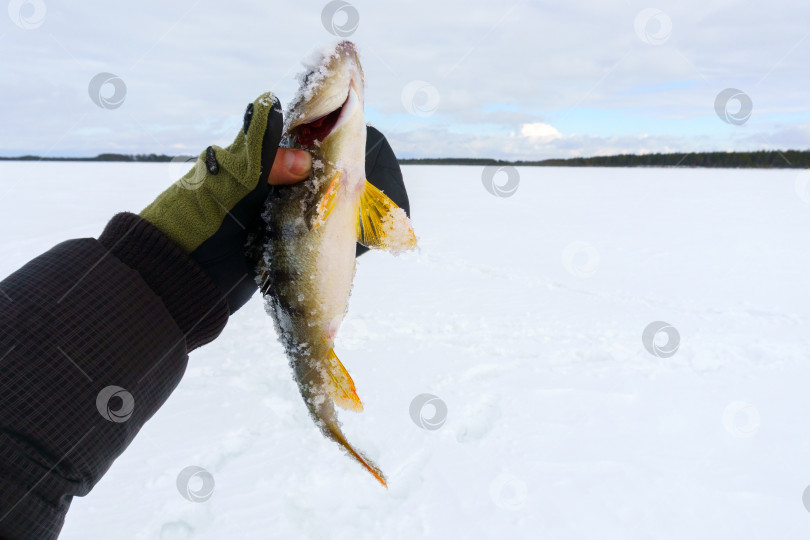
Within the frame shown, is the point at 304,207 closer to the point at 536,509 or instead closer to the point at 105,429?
the point at 105,429

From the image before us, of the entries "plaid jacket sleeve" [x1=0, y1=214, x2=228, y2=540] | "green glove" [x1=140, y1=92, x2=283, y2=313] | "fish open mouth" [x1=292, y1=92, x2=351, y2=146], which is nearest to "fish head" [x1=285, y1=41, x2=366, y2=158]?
"fish open mouth" [x1=292, y1=92, x2=351, y2=146]

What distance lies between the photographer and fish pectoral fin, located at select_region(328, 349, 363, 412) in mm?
2121

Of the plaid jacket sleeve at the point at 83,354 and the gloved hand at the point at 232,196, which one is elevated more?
the gloved hand at the point at 232,196

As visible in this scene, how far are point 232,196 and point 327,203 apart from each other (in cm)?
58

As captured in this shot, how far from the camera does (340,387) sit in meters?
2.14

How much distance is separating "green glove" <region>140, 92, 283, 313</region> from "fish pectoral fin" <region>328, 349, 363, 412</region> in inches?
24.5

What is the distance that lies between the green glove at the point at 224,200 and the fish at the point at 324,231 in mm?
108

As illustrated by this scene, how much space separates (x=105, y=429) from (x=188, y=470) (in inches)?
80.1

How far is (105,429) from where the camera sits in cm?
179

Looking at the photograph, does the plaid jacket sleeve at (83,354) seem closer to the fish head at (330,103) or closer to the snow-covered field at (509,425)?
the fish head at (330,103)

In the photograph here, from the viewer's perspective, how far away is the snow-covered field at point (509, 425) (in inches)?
125

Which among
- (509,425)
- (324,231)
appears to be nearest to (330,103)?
(324,231)

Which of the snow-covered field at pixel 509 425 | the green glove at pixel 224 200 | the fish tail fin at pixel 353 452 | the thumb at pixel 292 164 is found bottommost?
the snow-covered field at pixel 509 425

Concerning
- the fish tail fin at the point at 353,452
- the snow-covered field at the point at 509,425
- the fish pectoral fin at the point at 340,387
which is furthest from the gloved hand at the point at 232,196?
the snow-covered field at the point at 509,425
